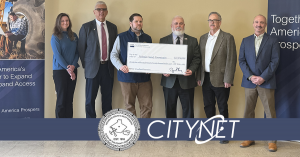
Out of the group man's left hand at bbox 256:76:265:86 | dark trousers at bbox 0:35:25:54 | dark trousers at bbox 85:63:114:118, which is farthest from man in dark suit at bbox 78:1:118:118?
man's left hand at bbox 256:76:265:86

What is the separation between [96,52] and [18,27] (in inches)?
48.6

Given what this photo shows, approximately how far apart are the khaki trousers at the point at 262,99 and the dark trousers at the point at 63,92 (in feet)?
7.97

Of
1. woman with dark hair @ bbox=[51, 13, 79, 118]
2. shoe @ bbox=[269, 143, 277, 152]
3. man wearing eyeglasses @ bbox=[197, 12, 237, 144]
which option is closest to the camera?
shoe @ bbox=[269, 143, 277, 152]

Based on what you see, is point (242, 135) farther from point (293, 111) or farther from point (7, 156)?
point (7, 156)

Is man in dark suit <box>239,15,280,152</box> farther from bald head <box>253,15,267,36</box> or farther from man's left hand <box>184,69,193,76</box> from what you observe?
man's left hand <box>184,69,193,76</box>

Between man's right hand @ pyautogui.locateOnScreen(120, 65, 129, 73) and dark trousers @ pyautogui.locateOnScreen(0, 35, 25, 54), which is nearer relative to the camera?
man's right hand @ pyautogui.locateOnScreen(120, 65, 129, 73)

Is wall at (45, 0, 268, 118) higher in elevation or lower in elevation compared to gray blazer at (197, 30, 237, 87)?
higher

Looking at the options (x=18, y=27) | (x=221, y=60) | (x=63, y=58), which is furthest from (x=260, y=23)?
(x=18, y=27)

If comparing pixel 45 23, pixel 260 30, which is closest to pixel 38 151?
pixel 45 23

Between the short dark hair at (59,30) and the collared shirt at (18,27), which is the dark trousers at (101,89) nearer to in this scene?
the short dark hair at (59,30)

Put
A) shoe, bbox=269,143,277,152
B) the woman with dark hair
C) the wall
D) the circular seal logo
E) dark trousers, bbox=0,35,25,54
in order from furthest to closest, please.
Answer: the wall < dark trousers, bbox=0,35,25,54 < the woman with dark hair < shoe, bbox=269,143,277,152 < the circular seal logo

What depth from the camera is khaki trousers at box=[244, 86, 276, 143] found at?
3672mm

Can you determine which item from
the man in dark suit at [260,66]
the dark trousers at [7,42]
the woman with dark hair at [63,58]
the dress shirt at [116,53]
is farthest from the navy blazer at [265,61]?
the dark trousers at [7,42]

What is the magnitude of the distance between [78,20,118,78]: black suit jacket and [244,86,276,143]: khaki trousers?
1.95m
